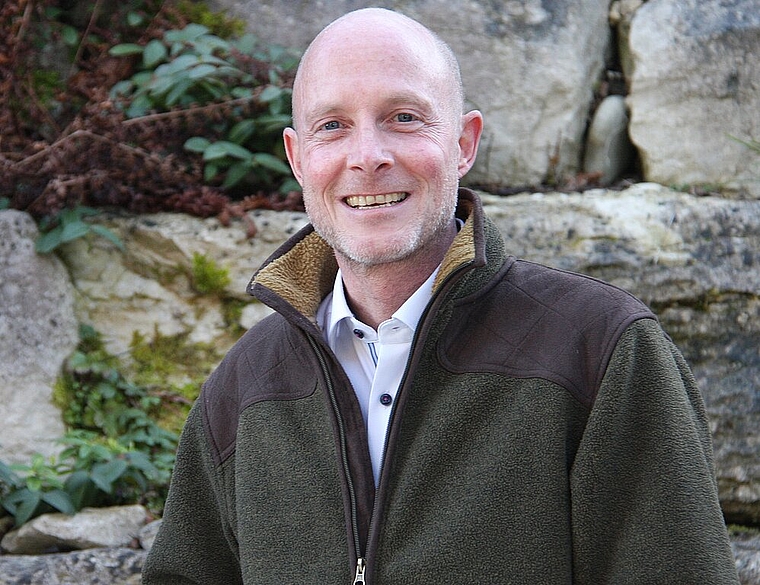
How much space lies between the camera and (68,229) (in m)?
3.92

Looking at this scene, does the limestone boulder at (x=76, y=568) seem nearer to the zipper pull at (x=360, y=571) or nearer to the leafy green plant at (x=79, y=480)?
the leafy green plant at (x=79, y=480)

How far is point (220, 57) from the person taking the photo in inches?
171

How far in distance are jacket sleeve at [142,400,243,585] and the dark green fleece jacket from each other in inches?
8.5

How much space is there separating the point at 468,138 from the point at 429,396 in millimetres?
646

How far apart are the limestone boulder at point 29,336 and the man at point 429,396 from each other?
171 centimetres

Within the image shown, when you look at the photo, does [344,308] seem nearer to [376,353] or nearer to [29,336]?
[376,353]

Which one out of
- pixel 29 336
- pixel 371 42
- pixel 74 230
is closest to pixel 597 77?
pixel 74 230

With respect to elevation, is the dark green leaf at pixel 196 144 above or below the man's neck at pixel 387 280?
above

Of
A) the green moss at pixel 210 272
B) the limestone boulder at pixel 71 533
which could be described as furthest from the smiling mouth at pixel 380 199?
the green moss at pixel 210 272

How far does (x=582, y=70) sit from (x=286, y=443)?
9.06 ft

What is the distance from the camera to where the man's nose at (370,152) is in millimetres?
2049

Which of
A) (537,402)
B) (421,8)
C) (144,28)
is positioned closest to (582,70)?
(421,8)

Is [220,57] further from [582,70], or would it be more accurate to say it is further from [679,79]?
[679,79]

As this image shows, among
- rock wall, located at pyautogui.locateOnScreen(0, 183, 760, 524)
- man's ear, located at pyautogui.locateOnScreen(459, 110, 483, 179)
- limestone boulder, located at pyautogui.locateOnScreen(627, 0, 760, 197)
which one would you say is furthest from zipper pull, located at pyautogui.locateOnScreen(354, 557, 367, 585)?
limestone boulder, located at pyautogui.locateOnScreen(627, 0, 760, 197)
